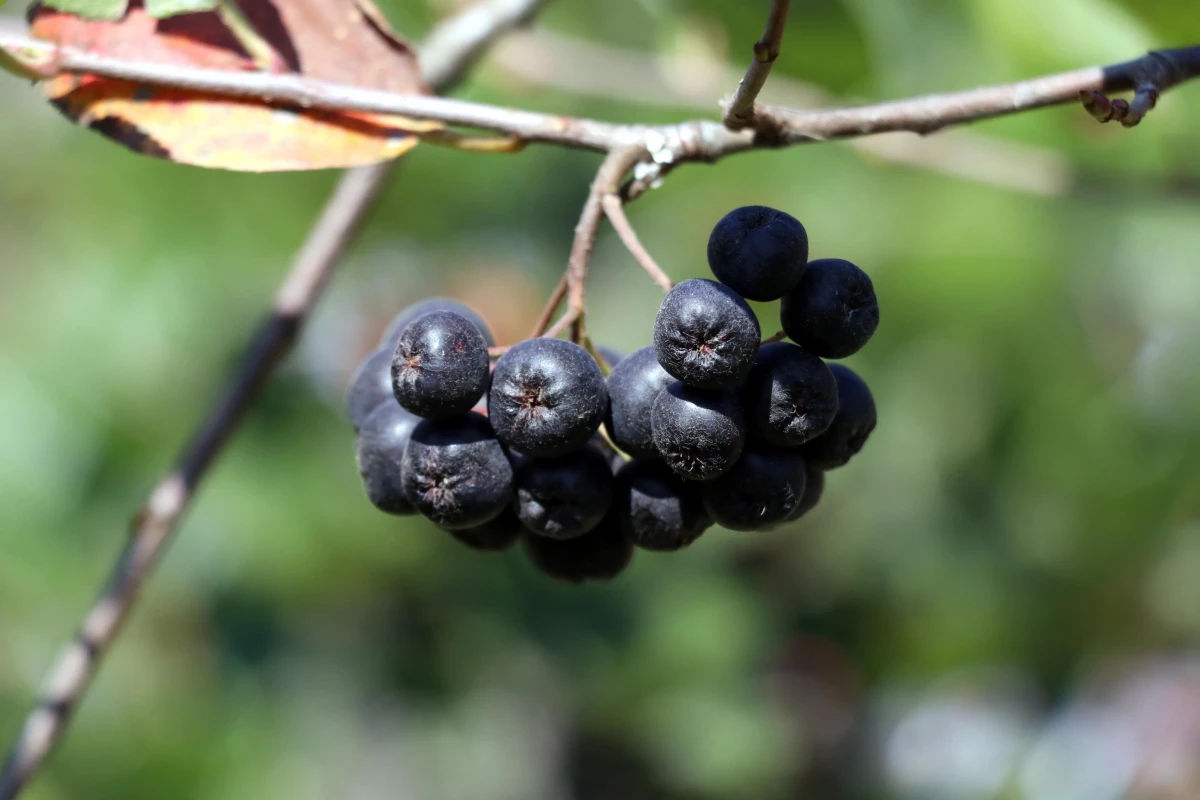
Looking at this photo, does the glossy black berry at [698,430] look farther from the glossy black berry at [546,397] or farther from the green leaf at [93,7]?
the green leaf at [93,7]

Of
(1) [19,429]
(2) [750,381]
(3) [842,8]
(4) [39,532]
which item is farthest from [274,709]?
(2) [750,381]

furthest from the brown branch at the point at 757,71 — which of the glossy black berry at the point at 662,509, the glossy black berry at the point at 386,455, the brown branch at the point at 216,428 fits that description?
the brown branch at the point at 216,428

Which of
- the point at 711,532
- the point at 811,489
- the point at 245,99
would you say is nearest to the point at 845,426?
the point at 811,489

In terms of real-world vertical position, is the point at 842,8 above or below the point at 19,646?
above

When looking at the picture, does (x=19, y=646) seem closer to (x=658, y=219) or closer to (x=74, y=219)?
(x=74, y=219)

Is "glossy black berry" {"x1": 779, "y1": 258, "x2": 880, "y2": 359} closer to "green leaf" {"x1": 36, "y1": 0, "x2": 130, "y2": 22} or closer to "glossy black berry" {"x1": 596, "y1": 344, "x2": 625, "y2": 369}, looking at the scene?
"glossy black berry" {"x1": 596, "y1": 344, "x2": 625, "y2": 369}

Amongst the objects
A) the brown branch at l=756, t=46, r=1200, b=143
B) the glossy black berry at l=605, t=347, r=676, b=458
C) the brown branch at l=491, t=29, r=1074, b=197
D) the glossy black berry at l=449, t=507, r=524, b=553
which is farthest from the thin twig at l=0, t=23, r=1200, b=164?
the brown branch at l=491, t=29, r=1074, b=197
